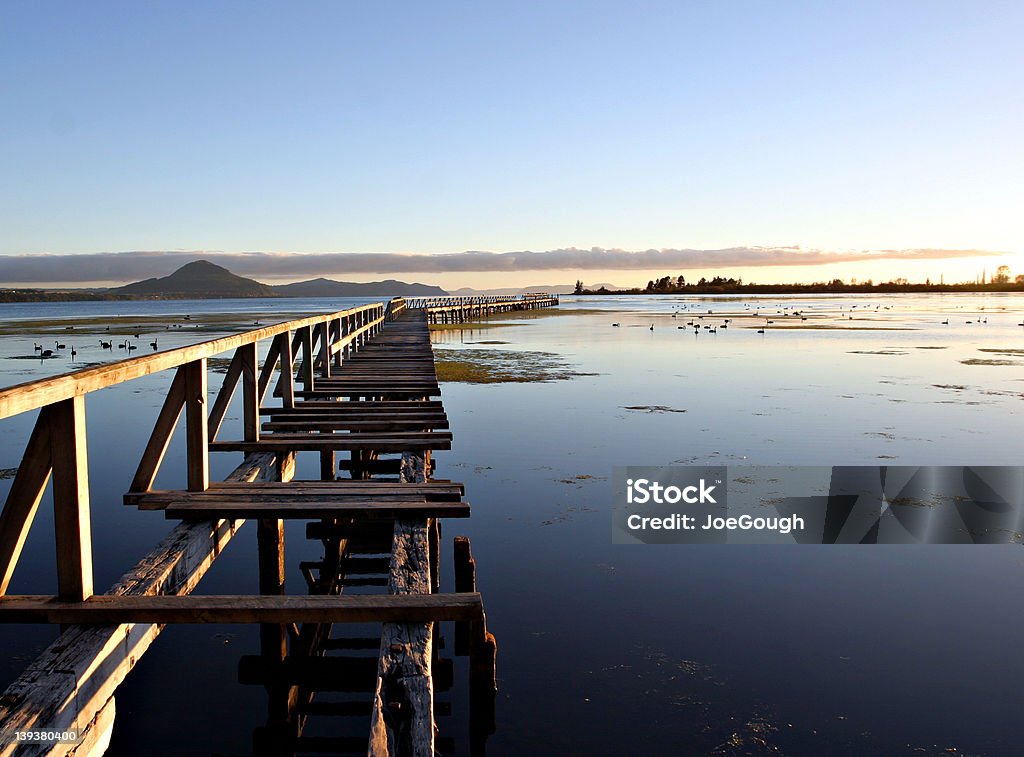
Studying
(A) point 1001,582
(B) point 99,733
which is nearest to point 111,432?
(B) point 99,733

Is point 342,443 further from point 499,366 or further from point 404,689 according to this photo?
point 499,366

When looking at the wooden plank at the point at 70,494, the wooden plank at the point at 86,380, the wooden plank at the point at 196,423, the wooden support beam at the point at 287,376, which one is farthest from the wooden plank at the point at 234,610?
the wooden support beam at the point at 287,376

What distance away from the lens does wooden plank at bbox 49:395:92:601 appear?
371cm

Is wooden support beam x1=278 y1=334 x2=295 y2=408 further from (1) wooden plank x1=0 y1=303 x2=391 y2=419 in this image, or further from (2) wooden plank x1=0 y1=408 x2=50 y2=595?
(2) wooden plank x1=0 y1=408 x2=50 y2=595

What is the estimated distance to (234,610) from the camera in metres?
3.77

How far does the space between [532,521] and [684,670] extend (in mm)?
4282

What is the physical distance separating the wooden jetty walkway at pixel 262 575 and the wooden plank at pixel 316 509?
16 mm

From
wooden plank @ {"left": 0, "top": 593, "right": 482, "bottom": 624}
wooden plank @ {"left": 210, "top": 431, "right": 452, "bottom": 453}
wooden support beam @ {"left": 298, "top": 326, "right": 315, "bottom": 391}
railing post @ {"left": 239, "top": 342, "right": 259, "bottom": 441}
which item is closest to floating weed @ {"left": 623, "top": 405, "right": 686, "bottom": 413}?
wooden support beam @ {"left": 298, "top": 326, "right": 315, "bottom": 391}

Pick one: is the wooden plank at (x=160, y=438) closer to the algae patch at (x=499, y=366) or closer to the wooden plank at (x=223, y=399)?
the wooden plank at (x=223, y=399)

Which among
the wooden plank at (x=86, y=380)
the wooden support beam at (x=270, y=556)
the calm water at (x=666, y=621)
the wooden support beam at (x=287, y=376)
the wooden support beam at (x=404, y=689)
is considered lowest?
the calm water at (x=666, y=621)

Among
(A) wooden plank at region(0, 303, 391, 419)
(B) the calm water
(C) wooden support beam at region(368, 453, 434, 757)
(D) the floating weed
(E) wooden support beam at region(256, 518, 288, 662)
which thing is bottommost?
(B) the calm water

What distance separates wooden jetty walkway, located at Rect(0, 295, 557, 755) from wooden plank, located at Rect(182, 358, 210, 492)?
0.01 metres

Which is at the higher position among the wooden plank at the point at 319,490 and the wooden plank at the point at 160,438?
the wooden plank at the point at 160,438

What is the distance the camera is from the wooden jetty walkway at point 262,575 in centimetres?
327
